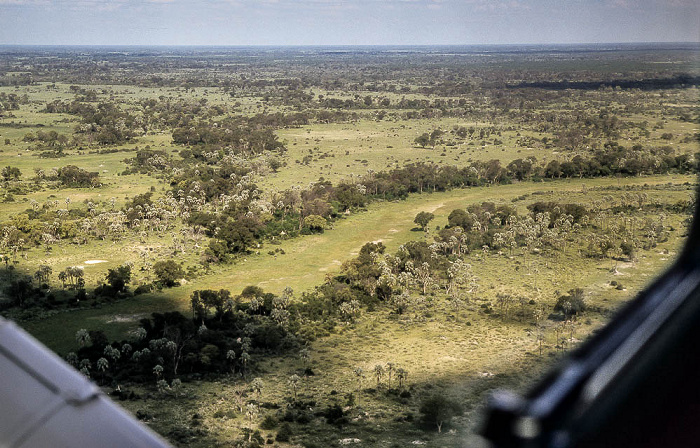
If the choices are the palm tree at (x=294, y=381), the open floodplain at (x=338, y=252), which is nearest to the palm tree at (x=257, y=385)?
the open floodplain at (x=338, y=252)

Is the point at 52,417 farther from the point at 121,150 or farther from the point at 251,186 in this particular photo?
the point at 121,150

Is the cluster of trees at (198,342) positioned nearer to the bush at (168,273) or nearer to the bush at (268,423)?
the bush at (168,273)

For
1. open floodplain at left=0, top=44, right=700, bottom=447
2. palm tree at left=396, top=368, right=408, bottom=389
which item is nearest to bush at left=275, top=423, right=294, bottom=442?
open floodplain at left=0, top=44, right=700, bottom=447

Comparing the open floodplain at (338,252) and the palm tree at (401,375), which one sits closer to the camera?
the open floodplain at (338,252)

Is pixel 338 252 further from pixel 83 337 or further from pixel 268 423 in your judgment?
pixel 268 423

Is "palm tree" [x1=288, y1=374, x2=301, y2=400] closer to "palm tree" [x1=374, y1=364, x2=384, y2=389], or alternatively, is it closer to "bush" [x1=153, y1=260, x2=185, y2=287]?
"palm tree" [x1=374, y1=364, x2=384, y2=389]

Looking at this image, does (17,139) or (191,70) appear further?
(191,70)

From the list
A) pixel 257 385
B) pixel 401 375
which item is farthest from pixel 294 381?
pixel 401 375

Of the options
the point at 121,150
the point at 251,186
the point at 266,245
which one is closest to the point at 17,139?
the point at 121,150
